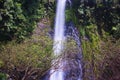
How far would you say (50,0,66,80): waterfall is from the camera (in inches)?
544

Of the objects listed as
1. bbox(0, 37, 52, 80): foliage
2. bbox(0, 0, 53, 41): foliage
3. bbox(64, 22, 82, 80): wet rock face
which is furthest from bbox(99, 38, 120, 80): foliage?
bbox(0, 0, 53, 41): foliage

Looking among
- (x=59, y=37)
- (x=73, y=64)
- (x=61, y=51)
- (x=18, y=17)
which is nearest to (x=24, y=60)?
(x=61, y=51)

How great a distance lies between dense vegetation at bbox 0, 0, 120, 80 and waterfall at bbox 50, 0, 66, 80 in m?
0.29

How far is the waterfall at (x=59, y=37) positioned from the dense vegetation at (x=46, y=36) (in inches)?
11.4

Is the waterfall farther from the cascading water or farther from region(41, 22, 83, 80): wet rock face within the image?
region(41, 22, 83, 80): wet rock face

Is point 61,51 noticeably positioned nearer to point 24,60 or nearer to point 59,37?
point 24,60

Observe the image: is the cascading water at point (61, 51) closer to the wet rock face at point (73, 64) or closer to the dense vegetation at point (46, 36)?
the wet rock face at point (73, 64)

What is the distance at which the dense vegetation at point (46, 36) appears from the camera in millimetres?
12781

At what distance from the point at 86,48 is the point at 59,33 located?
1753mm

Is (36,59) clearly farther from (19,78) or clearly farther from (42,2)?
(42,2)

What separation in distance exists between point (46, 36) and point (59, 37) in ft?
2.82

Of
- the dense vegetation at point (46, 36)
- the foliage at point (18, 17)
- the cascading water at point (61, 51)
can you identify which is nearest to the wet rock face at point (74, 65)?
the cascading water at point (61, 51)

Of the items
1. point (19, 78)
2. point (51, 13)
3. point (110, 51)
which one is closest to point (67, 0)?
point (51, 13)

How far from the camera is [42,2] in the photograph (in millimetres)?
16703
